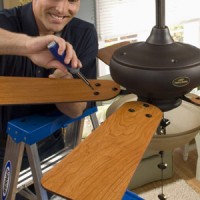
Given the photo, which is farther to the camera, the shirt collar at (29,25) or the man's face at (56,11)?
the shirt collar at (29,25)

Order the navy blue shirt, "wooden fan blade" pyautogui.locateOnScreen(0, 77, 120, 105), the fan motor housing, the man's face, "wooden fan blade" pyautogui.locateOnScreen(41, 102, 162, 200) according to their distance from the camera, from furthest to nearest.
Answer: the navy blue shirt
the man's face
"wooden fan blade" pyautogui.locateOnScreen(0, 77, 120, 105)
the fan motor housing
"wooden fan blade" pyautogui.locateOnScreen(41, 102, 162, 200)

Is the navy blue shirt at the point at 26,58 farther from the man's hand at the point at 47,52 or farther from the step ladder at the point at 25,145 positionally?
the man's hand at the point at 47,52

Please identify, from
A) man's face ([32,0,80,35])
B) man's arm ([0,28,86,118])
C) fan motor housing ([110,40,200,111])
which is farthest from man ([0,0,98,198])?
fan motor housing ([110,40,200,111])

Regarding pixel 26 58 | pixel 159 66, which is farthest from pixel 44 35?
pixel 159 66

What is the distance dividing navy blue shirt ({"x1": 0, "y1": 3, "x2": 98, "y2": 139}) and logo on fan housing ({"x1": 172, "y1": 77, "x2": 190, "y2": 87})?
2.02 feet

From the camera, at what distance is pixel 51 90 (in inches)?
34.3

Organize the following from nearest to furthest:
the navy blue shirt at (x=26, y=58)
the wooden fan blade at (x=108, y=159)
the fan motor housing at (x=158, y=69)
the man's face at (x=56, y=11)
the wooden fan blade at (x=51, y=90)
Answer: the wooden fan blade at (x=108, y=159), the fan motor housing at (x=158, y=69), the wooden fan blade at (x=51, y=90), the man's face at (x=56, y=11), the navy blue shirt at (x=26, y=58)

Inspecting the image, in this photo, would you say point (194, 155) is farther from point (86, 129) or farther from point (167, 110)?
point (167, 110)

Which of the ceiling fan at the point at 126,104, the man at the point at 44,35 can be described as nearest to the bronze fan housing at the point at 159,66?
the ceiling fan at the point at 126,104

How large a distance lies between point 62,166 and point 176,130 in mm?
303

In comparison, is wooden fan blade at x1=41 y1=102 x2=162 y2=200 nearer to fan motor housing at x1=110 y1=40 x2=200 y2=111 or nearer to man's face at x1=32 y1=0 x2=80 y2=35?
fan motor housing at x1=110 y1=40 x2=200 y2=111

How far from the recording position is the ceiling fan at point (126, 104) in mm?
573

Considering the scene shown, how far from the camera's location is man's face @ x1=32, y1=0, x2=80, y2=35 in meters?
1.16

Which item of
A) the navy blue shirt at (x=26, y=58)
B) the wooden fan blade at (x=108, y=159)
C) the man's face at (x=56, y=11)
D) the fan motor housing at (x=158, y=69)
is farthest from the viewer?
the navy blue shirt at (x=26, y=58)
